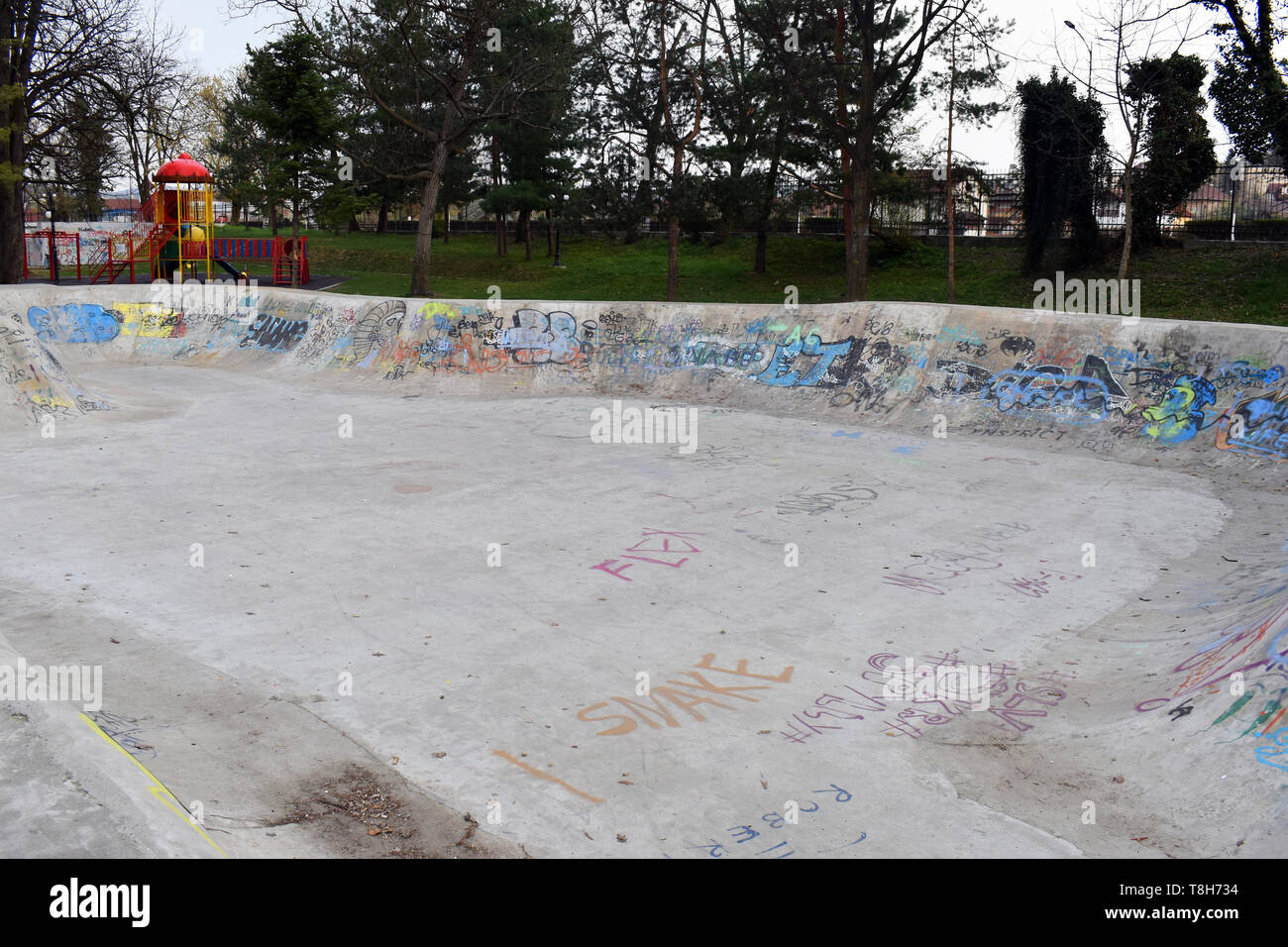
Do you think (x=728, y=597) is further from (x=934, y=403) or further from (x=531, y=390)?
(x=531, y=390)

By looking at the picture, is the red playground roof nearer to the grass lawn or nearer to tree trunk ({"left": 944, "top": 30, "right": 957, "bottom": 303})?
the grass lawn

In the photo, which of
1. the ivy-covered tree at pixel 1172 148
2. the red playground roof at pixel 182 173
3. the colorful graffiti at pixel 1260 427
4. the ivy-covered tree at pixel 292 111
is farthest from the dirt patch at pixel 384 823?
the ivy-covered tree at pixel 292 111

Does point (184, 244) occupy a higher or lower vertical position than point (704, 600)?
higher

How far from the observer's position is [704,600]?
870 cm

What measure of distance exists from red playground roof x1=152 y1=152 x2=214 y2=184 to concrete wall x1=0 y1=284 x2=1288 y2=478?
4.96 meters

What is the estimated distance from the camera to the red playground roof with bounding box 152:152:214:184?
92.6 ft

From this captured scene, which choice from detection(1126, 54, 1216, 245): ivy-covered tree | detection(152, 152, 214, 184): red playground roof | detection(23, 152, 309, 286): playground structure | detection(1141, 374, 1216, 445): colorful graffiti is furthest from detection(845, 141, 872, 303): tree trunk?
detection(152, 152, 214, 184): red playground roof

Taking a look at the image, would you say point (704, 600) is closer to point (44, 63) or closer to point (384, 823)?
point (384, 823)

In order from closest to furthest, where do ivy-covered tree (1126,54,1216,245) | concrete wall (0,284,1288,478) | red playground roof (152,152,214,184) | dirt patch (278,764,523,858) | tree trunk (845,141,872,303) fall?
dirt patch (278,764,523,858) < concrete wall (0,284,1288,478) < ivy-covered tree (1126,54,1216,245) < tree trunk (845,141,872,303) < red playground roof (152,152,214,184)

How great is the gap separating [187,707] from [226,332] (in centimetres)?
1947

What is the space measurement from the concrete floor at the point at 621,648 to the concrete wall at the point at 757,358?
4.69 feet

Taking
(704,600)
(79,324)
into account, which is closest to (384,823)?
(704,600)

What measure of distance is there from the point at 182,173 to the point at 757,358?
19.0 metres

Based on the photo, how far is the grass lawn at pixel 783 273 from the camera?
24.4 meters
